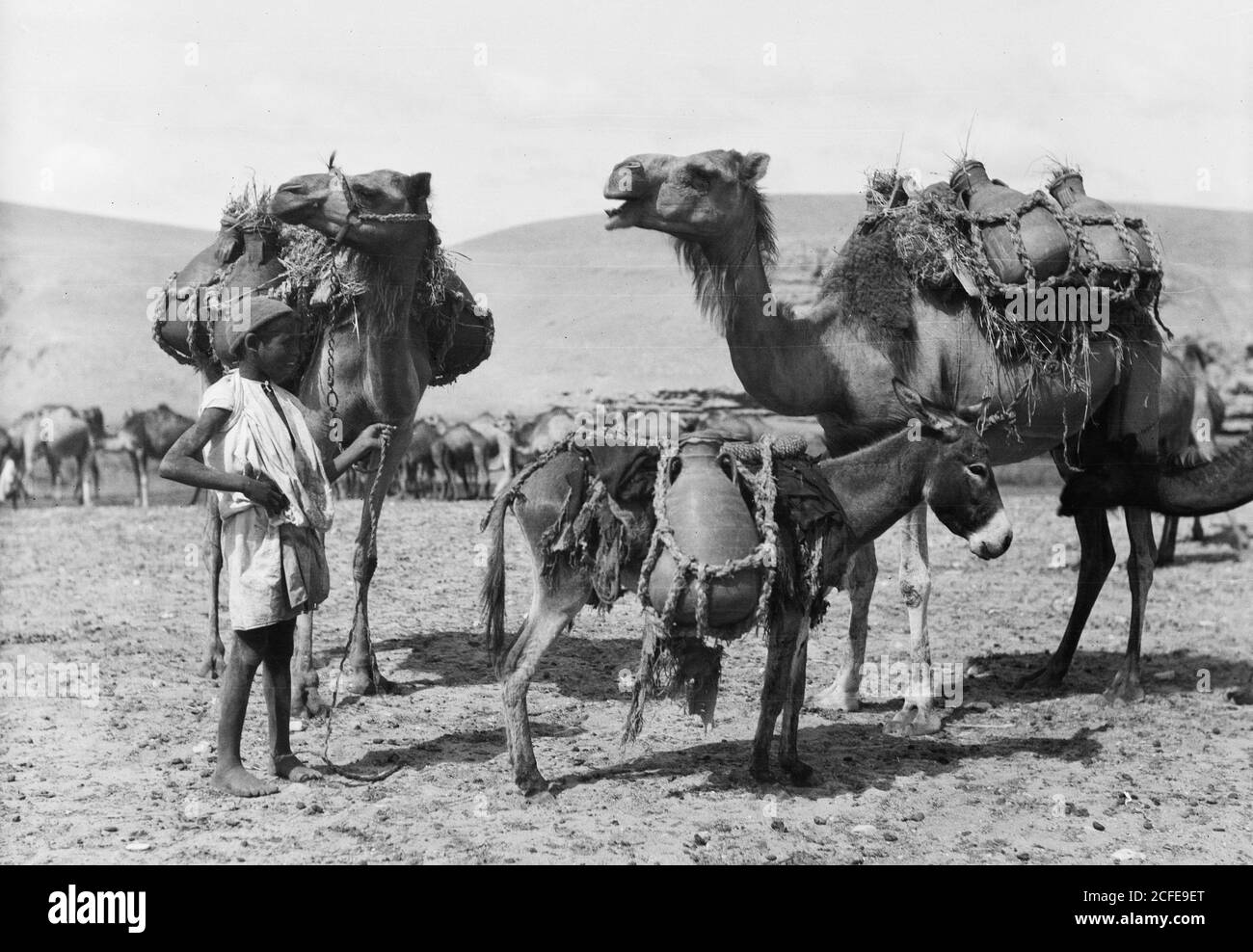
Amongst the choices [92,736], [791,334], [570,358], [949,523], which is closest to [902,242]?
[791,334]

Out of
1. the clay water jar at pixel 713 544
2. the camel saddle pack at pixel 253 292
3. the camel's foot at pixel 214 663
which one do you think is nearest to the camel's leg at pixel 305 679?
the camel's foot at pixel 214 663

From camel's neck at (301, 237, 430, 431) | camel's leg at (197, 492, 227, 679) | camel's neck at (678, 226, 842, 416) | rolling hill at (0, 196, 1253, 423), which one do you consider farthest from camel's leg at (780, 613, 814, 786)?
rolling hill at (0, 196, 1253, 423)

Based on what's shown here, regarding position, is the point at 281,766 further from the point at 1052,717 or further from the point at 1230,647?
the point at 1230,647

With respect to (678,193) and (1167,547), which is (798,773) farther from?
(1167,547)

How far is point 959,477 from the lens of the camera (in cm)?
707

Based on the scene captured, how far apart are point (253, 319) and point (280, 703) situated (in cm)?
203

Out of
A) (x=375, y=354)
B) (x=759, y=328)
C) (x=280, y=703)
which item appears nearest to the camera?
(x=280, y=703)

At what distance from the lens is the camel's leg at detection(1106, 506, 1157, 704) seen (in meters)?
9.21

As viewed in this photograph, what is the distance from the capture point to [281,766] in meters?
6.87

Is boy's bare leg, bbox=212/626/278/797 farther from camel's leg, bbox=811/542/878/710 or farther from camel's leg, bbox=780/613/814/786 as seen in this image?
camel's leg, bbox=811/542/878/710

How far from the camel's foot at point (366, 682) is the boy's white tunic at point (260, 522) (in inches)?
94.3

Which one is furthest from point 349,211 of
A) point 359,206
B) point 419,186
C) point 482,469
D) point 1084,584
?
point 482,469

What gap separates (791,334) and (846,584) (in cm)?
175

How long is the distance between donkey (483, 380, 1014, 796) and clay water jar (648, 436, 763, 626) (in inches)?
10.0
